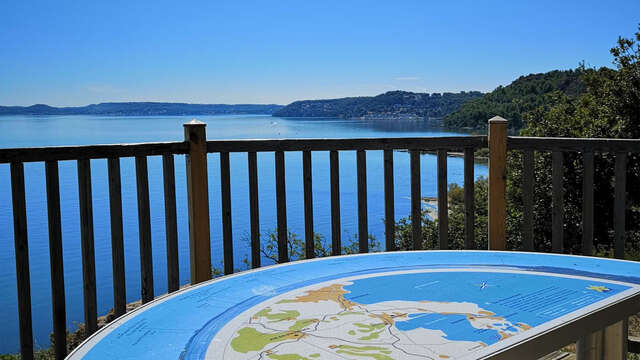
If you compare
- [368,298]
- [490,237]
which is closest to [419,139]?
[490,237]

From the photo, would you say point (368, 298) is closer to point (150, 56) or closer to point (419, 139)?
point (419, 139)

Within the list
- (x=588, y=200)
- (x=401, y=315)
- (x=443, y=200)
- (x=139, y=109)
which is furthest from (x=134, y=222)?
(x=401, y=315)

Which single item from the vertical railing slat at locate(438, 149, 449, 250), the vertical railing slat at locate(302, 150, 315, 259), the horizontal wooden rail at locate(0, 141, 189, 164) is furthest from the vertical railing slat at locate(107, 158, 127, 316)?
the vertical railing slat at locate(438, 149, 449, 250)

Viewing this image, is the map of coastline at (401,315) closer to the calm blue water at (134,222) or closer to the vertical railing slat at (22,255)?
the vertical railing slat at (22,255)

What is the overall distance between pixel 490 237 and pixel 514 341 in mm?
3829

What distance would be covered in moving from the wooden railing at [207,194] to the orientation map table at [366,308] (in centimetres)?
172

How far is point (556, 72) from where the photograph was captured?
21.4 m

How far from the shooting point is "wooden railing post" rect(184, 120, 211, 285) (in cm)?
394

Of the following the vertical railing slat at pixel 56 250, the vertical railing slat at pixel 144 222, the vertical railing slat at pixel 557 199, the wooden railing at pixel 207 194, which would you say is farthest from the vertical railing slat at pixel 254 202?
the vertical railing slat at pixel 557 199

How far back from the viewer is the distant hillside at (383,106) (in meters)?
32.3

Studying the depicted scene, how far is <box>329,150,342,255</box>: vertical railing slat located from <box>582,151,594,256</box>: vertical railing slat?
73.6 inches

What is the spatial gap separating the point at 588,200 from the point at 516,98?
1463cm

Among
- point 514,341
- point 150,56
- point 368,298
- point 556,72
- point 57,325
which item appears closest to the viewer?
point 514,341

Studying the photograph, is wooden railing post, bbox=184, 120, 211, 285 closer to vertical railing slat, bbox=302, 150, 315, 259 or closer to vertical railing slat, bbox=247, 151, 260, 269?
vertical railing slat, bbox=247, 151, 260, 269
